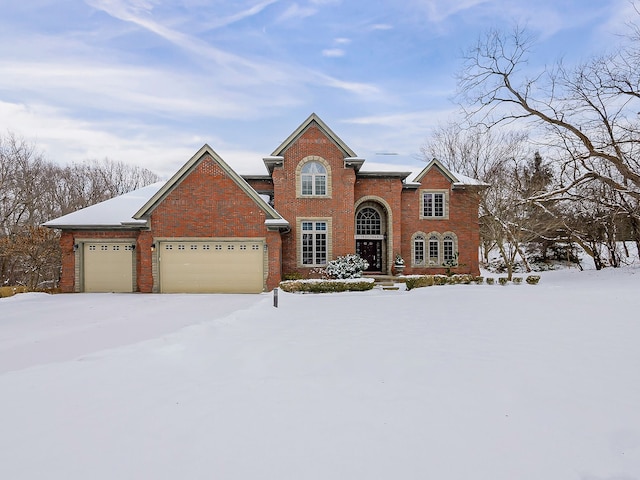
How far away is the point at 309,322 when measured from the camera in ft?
31.7

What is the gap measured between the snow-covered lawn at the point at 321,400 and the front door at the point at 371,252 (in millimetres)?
13187

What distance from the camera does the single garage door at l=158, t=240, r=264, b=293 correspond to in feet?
55.7

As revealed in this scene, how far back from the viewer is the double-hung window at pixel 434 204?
2305 centimetres

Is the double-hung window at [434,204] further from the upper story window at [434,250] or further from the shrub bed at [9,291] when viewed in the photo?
the shrub bed at [9,291]

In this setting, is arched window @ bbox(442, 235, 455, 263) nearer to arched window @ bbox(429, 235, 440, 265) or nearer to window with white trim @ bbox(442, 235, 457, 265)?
window with white trim @ bbox(442, 235, 457, 265)

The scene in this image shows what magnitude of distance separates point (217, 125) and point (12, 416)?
87.4 ft

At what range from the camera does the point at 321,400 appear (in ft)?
15.0

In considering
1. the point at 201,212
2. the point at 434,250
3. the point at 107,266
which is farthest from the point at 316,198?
the point at 107,266

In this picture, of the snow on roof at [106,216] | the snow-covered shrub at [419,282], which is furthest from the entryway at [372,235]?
the snow on roof at [106,216]

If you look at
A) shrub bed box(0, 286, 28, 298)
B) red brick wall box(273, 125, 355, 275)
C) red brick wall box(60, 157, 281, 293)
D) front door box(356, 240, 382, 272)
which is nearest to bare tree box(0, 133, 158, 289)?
shrub bed box(0, 286, 28, 298)

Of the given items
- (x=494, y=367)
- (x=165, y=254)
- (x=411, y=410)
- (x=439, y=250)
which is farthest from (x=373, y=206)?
(x=411, y=410)

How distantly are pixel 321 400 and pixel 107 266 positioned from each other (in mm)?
17260

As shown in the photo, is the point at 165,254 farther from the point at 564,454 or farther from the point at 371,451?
the point at 564,454

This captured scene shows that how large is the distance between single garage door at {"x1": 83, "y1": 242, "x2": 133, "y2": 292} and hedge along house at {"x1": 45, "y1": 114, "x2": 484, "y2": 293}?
0.17 feet
